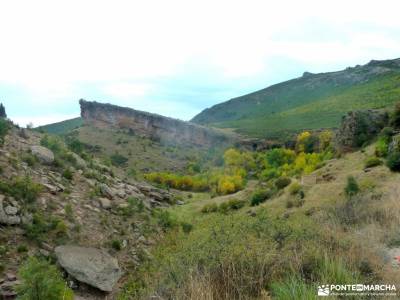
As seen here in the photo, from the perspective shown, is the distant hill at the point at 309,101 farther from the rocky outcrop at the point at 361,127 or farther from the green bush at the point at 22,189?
the green bush at the point at 22,189

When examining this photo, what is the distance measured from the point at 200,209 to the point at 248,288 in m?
22.2

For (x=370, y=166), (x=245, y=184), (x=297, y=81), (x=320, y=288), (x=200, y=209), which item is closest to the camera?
(x=320, y=288)

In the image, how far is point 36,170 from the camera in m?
14.2

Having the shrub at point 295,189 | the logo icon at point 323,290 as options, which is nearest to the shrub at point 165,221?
the shrub at point 295,189

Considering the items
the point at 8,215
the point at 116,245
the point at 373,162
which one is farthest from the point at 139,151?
the point at 8,215

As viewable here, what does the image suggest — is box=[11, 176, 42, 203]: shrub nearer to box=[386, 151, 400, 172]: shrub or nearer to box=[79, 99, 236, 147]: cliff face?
box=[386, 151, 400, 172]: shrub

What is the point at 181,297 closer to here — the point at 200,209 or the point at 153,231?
the point at 153,231

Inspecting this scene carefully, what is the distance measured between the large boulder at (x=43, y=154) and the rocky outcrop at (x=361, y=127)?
1089 inches

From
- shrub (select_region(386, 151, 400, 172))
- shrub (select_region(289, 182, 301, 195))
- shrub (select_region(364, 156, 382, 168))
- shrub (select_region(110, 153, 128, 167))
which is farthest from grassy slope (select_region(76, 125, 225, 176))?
shrub (select_region(386, 151, 400, 172))

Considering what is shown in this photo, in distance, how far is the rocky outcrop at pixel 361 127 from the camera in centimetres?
3497

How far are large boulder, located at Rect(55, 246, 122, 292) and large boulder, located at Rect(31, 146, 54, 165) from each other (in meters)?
5.80

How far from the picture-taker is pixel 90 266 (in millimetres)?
10102

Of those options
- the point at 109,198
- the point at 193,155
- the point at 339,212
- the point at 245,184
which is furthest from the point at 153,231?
the point at 193,155

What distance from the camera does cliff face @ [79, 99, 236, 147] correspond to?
297 feet
